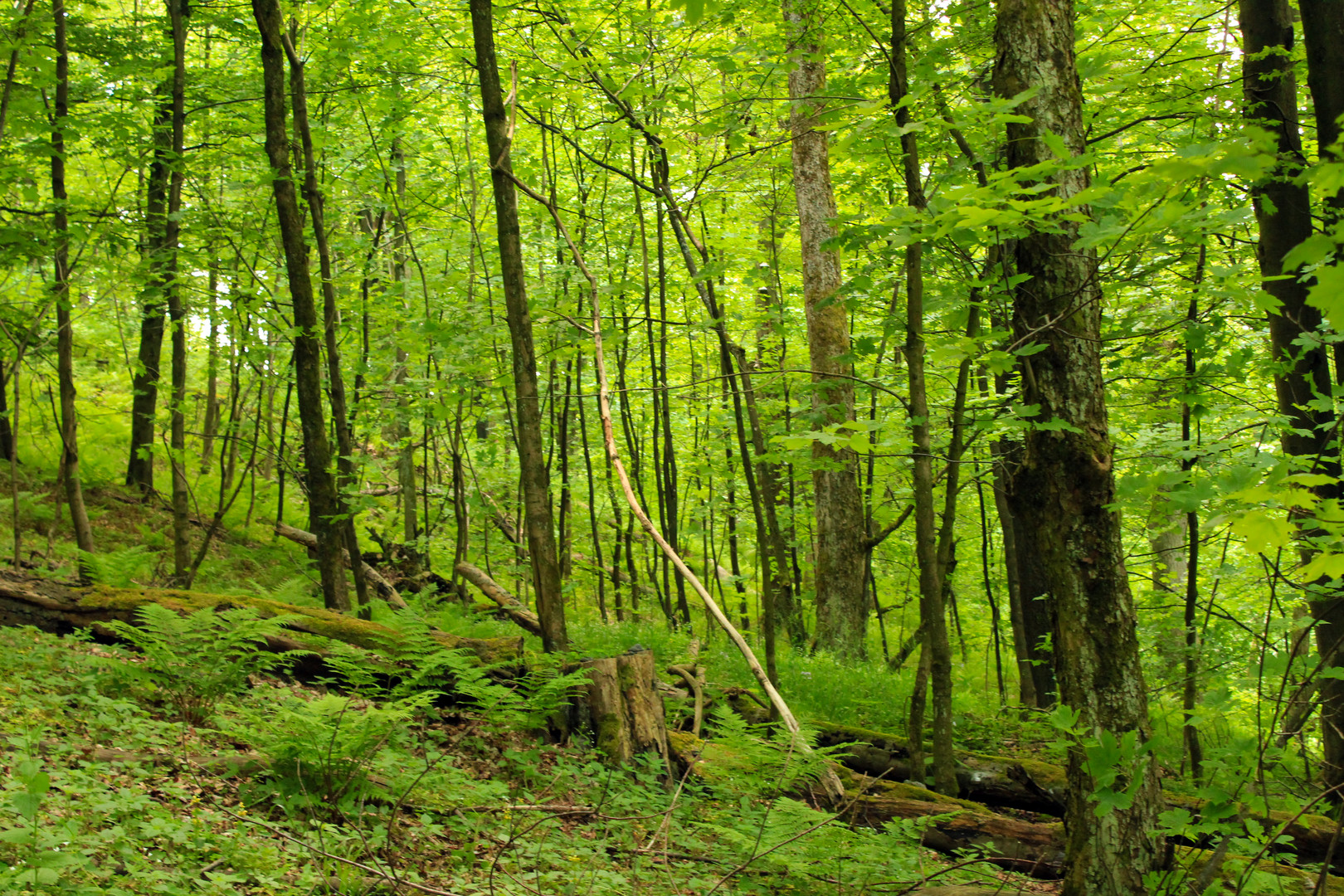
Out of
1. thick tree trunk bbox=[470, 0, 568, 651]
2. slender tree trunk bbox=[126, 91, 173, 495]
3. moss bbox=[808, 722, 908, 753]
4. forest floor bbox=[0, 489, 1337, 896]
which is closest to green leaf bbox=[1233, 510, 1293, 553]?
forest floor bbox=[0, 489, 1337, 896]

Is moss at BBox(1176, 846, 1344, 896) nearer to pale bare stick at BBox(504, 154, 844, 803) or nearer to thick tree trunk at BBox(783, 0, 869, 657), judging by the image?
pale bare stick at BBox(504, 154, 844, 803)

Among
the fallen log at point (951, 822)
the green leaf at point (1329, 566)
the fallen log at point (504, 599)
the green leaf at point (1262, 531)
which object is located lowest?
the fallen log at point (951, 822)

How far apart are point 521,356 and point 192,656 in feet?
8.52

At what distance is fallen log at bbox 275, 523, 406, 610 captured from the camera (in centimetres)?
957

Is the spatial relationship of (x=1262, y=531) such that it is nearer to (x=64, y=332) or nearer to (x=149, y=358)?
(x=64, y=332)

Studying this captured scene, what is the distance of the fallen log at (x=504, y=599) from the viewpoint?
26.7 feet

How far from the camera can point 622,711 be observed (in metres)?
5.18

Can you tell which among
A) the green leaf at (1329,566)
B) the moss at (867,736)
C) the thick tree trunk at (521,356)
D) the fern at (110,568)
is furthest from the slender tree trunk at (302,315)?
the green leaf at (1329,566)

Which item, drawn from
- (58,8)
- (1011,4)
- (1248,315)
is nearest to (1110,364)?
(1248,315)

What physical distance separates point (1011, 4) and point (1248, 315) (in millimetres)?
3900

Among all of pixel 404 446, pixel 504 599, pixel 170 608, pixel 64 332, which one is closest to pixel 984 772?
pixel 504 599

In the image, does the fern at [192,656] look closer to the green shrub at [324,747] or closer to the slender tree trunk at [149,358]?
the green shrub at [324,747]

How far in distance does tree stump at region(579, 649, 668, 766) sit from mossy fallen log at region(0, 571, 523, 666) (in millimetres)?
593

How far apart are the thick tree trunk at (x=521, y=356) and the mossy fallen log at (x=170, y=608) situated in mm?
620
